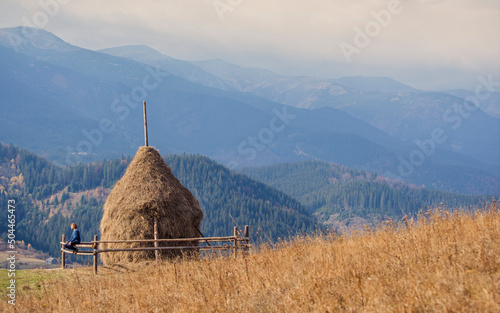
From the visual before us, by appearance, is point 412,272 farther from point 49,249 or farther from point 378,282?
point 49,249

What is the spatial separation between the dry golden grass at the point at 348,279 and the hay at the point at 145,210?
790 centimetres

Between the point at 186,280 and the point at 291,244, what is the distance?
2.80 m

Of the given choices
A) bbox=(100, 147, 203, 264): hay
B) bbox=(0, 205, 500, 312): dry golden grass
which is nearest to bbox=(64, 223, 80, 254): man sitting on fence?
bbox=(100, 147, 203, 264): hay

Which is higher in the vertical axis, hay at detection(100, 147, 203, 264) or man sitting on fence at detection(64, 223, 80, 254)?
hay at detection(100, 147, 203, 264)

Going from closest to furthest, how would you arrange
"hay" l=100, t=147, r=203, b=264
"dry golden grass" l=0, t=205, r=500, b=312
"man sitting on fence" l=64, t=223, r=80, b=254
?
1. "dry golden grass" l=0, t=205, r=500, b=312
2. "man sitting on fence" l=64, t=223, r=80, b=254
3. "hay" l=100, t=147, r=203, b=264

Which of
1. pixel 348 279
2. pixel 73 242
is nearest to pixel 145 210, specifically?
pixel 73 242

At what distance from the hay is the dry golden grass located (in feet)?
25.9

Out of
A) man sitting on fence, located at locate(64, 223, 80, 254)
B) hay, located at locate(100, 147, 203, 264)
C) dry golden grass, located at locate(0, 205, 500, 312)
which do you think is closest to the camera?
dry golden grass, located at locate(0, 205, 500, 312)

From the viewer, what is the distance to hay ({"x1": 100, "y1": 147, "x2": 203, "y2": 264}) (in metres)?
19.7

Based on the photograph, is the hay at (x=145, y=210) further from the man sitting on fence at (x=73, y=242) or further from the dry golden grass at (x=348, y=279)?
the dry golden grass at (x=348, y=279)

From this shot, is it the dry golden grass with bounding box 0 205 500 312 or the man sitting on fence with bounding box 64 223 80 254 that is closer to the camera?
the dry golden grass with bounding box 0 205 500 312

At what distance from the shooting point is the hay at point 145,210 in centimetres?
1969

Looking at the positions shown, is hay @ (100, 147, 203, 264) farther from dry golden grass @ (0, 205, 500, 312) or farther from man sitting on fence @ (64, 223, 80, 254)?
dry golden grass @ (0, 205, 500, 312)

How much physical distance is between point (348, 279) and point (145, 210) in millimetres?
13667
